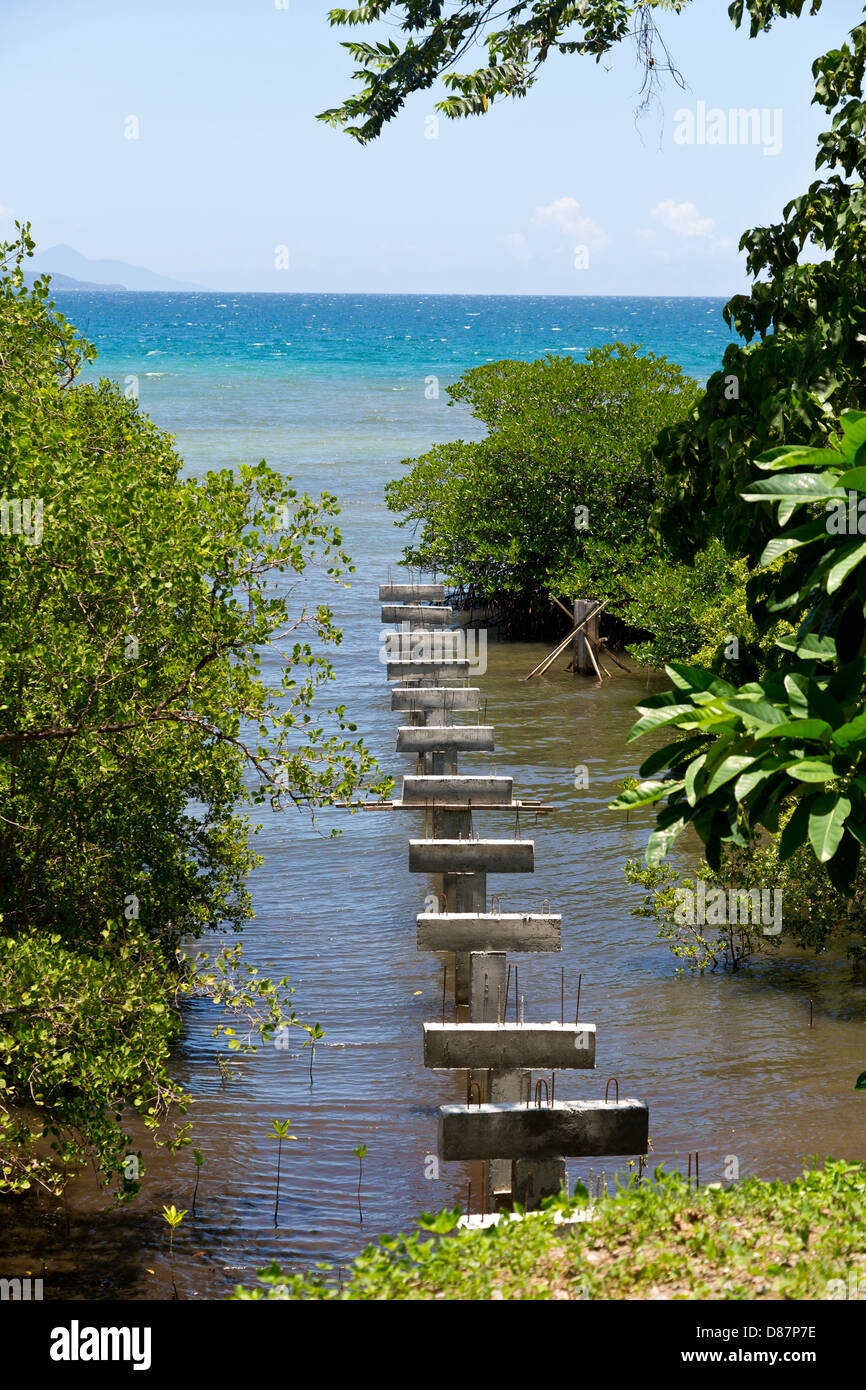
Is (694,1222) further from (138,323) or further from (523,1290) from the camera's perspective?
(138,323)

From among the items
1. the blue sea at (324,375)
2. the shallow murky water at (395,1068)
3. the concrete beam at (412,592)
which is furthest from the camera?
the blue sea at (324,375)

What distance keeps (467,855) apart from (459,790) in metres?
1.87

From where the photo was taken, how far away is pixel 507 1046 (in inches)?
348

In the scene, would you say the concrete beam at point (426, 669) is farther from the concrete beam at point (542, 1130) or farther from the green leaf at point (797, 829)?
the green leaf at point (797, 829)

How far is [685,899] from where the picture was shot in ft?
45.4

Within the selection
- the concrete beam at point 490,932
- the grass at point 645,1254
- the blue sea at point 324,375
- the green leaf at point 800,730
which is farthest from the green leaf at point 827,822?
the blue sea at point 324,375

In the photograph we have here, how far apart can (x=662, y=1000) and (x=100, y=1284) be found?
6.31 meters

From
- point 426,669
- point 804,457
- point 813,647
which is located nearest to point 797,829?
point 813,647

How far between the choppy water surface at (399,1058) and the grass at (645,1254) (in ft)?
11.6

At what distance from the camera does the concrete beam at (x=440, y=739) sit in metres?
16.3

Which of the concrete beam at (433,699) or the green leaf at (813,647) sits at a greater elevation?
the green leaf at (813,647)

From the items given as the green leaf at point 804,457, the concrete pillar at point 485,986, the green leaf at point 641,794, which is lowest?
the concrete pillar at point 485,986

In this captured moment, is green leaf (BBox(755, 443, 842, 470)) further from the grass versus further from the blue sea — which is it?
the blue sea

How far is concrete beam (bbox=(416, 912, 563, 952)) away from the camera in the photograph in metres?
10.8
